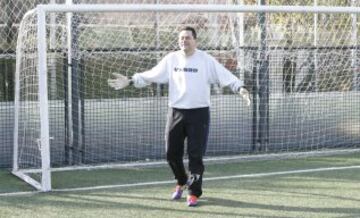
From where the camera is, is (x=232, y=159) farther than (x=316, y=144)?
No

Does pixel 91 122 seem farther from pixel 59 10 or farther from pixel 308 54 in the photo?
pixel 308 54

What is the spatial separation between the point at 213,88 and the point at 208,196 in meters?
3.59

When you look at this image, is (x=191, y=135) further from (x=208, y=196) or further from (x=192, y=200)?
(x=208, y=196)

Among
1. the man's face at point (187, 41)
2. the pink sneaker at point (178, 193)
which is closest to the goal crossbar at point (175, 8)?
the man's face at point (187, 41)

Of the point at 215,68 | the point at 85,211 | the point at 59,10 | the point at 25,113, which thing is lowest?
the point at 85,211

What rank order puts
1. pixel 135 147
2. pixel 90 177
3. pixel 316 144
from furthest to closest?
1. pixel 316 144
2. pixel 135 147
3. pixel 90 177

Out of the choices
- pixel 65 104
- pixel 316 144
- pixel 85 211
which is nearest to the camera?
pixel 85 211

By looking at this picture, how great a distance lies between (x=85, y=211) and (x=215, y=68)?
1.94m

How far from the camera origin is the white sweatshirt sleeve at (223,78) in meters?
A: 7.18

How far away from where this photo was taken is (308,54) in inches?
435

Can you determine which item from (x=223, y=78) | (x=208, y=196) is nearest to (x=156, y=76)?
(x=223, y=78)

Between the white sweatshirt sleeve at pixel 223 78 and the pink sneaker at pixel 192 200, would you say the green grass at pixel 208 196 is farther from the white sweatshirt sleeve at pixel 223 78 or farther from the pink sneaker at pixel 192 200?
the white sweatshirt sleeve at pixel 223 78

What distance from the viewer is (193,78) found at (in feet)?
23.6

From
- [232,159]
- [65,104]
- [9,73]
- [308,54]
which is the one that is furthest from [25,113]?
[308,54]
